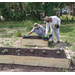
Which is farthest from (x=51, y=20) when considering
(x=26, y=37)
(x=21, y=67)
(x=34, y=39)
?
(x=21, y=67)

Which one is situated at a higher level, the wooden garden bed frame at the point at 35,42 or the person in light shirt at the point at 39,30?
the person in light shirt at the point at 39,30

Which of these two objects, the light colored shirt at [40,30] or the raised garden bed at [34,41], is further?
the light colored shirt at [40,30]

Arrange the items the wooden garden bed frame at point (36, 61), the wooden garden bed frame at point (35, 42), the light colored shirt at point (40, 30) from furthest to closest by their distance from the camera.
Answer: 1. the light colored shirt at point (40, 30)
2. the wooden garden bed frame at point (35, 42)
3. the wooden garden bed frame at point (36, 61)

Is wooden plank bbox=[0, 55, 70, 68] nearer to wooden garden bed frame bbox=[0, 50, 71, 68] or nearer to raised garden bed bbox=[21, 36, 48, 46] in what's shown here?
wooden garden bed frame bbox=[0, 50, 71, 68]

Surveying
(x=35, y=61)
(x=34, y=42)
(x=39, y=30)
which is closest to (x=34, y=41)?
(x=34, y=42)

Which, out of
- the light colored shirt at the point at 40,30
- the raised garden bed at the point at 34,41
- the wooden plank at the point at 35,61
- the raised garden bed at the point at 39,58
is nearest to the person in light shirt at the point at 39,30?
the light colored shirt at the point at 40,30

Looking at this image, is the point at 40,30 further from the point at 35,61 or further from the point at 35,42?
the point at 35,61

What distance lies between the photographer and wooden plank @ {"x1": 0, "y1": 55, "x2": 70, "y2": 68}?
285 centimetres

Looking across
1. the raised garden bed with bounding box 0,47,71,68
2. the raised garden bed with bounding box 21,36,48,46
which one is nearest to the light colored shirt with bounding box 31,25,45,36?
the raised garden bed with bounding box 21,36,48,46

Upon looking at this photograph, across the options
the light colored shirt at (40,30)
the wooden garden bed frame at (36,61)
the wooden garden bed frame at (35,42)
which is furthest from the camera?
the light colored shirt at (40,30)

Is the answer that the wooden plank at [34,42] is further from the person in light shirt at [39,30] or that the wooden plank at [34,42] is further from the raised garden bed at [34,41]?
the person in light shirt at [39,30]

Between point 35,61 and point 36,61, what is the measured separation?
0.03 metres

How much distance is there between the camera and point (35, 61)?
296 centimetres

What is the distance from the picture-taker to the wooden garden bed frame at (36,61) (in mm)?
2850
